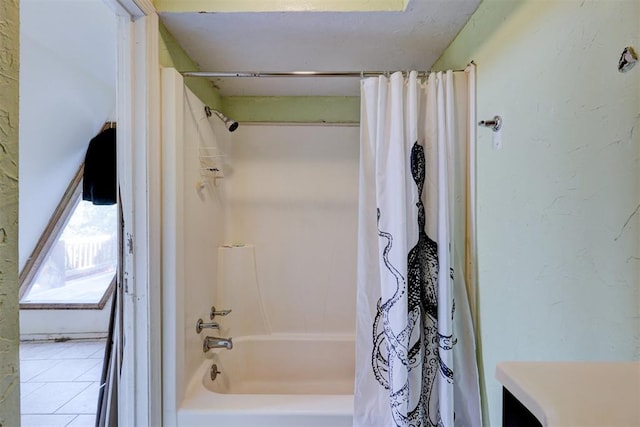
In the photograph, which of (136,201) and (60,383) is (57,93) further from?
(60,383)

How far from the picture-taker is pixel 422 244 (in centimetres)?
124

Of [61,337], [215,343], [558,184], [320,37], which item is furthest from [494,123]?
[61,337]

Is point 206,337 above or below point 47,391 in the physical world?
above

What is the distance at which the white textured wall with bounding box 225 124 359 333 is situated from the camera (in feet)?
7.41

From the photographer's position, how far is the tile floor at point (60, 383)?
163 centimetres

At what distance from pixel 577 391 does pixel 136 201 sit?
1.34 metres

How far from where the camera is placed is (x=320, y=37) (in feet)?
4.70

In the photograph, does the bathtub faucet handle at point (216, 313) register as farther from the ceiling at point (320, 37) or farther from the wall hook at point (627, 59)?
the wall hook at point (627, 59)

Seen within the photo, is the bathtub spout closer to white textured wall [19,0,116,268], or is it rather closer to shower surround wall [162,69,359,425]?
shower surround wall [162,69,359,425]

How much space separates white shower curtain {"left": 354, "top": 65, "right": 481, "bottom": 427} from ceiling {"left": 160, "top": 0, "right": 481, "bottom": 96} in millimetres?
249

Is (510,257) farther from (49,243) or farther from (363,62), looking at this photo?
(49,243)

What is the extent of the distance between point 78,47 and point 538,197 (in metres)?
2.23

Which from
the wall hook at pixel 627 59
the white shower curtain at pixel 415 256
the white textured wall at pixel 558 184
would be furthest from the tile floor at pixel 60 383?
the wall hook at pixel 627 59

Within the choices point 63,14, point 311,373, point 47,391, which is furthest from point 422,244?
point 47,391
